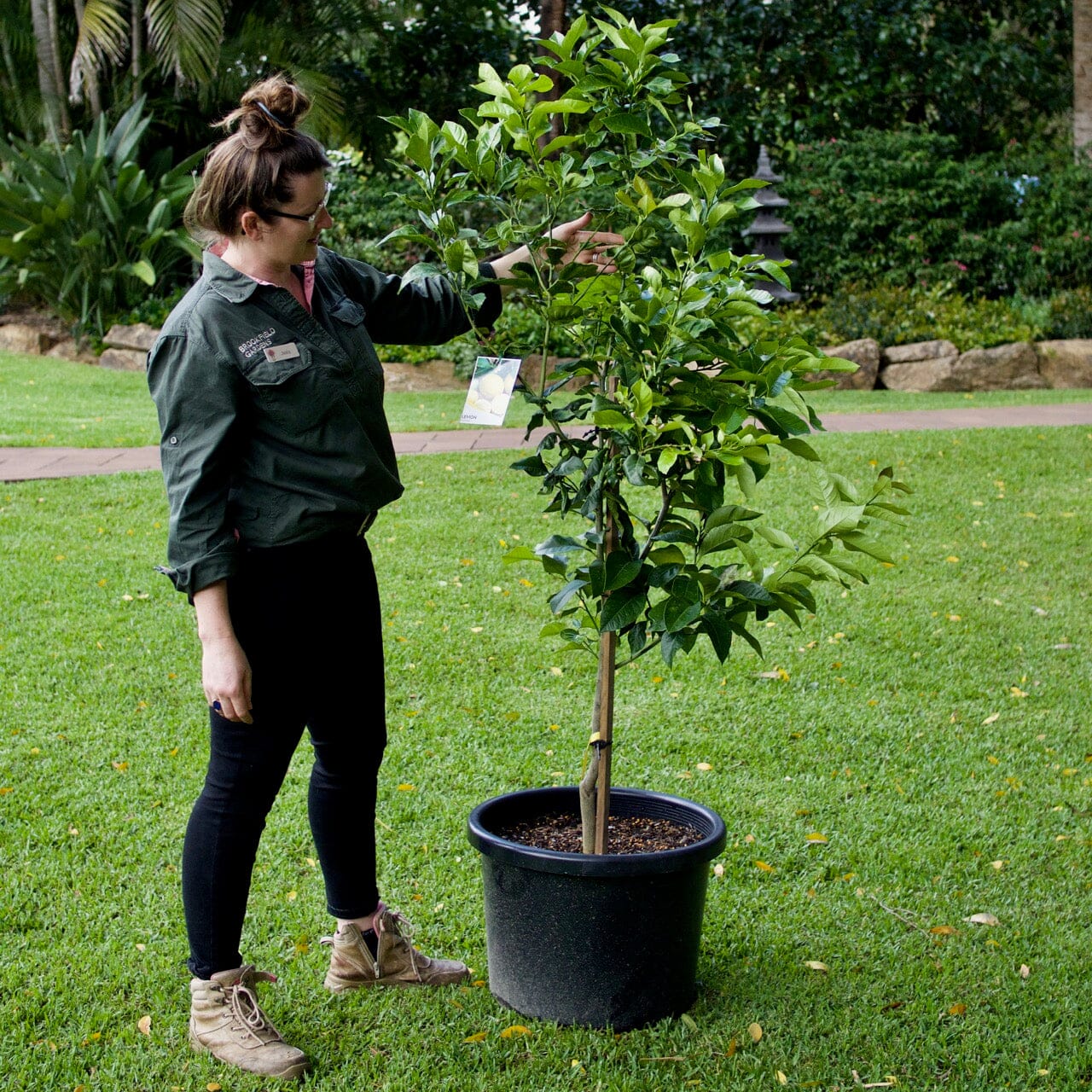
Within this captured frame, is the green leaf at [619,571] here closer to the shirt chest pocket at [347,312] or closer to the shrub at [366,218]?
the shirt chest pocket at [347,312]

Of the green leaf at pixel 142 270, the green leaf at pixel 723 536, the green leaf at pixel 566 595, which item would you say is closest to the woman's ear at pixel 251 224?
the green leaf at pixel 566 595

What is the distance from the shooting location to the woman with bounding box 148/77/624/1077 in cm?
235

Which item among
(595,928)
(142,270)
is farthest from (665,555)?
(142,270)

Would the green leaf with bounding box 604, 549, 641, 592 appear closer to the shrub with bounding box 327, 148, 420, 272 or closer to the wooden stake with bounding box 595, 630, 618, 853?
the wooden stake with bounding box 595, 630, 618, 853

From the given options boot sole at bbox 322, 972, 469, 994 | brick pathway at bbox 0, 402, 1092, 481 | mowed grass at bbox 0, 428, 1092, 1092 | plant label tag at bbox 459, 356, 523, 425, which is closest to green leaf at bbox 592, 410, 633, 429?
plant label tag at bbox 459, 356, 523, 425

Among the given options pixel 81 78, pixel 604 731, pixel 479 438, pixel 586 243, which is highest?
pixel 81 78

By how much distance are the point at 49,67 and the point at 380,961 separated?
46.1 feet

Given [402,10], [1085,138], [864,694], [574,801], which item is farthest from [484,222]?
[574,801]

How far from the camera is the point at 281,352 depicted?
2.38 meters

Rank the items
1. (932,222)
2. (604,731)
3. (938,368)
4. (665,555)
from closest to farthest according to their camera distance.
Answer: (665,555), (604,731), (938,368), (932,222)

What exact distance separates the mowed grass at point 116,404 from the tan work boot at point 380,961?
6.73 meters

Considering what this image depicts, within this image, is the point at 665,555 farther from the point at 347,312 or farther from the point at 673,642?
the point at 347,312

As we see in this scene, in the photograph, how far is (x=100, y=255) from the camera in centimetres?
1350

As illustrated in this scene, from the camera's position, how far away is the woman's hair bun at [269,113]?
7.72 ft
